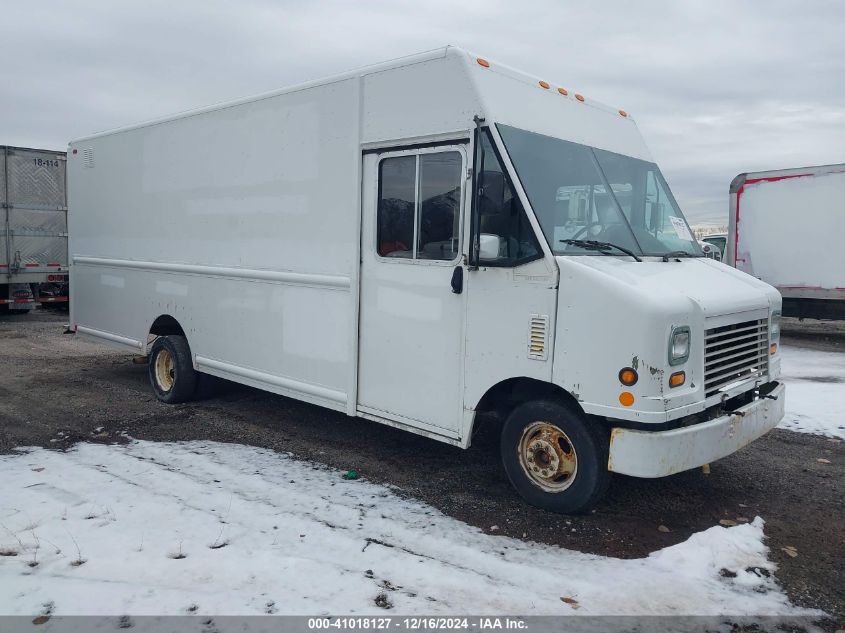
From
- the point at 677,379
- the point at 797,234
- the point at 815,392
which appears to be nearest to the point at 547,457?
the point at 677,379

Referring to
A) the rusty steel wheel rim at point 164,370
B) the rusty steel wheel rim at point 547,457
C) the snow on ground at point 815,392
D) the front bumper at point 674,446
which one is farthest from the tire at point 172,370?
the snow on ground at point 815,392

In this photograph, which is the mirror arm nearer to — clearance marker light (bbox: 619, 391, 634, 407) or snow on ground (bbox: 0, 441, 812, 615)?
clearance marker light (bbox: 619, 391, 634, 407)

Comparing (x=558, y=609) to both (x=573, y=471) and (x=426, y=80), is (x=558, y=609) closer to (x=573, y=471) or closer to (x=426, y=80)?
(x=573, y=471)

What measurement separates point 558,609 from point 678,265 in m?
2.76

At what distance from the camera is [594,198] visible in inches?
208

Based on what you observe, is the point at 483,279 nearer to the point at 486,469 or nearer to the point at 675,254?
the point at 675,254

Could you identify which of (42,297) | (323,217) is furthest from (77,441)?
(42,297)

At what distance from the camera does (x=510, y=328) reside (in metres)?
4.88

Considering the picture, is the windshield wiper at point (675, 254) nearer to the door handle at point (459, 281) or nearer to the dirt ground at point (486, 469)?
the door handle at point (459, 281)

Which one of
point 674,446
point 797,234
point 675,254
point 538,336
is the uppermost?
point 797,234

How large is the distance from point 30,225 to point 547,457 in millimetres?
14693

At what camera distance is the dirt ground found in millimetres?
4632

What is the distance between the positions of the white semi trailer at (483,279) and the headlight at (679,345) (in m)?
0.02

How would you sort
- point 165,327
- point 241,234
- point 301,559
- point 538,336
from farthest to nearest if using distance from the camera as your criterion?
point 165,327, point 241,234, point 538,336, point 301,559
